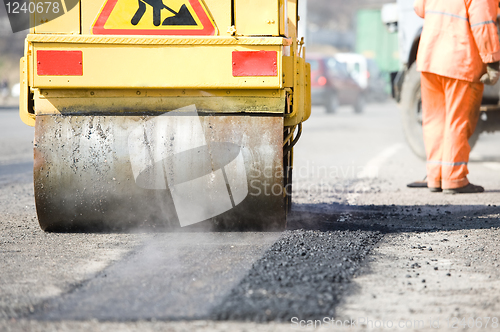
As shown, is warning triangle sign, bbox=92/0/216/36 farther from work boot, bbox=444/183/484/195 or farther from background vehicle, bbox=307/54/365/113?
background vehicle, bbox=307/54/365/113

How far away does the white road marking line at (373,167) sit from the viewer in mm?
5832

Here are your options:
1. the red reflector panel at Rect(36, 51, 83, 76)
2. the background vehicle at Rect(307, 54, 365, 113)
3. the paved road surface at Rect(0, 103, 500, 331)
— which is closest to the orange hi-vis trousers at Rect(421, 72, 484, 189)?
the paved road surface at Rect(0, 103, 500, 331)

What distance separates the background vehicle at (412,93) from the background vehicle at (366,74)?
13644 mm

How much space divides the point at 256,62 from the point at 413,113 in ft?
15.2

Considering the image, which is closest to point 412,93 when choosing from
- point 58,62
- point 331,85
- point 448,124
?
point 448,124

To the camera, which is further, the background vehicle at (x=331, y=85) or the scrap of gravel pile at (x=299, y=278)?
the background vehicle at (x=331, y=85)

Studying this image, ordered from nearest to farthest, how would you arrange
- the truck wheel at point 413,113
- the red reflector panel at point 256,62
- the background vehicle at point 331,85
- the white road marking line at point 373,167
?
the red reflector panel at point 256,62 → the white road marking line at point 373,167 → the truck wheel at point 413,113 → the background vehicle at point 331,85

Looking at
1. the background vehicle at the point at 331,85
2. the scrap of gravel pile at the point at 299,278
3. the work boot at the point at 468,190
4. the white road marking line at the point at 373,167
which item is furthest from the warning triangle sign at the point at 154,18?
the background vehicle at the point at 331,85

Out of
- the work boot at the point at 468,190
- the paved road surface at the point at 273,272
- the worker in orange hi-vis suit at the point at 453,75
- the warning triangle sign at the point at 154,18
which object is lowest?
the work boot at the point at 468,190

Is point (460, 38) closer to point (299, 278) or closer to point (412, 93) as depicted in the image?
point (412, 93)

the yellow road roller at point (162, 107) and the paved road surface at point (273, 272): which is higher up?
the yellow road roller at point (162, 107)

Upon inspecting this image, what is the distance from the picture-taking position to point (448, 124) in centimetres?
574

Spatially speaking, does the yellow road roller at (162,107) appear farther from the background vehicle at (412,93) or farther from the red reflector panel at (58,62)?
the background vehicle at (412,93)

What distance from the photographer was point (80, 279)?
303 centimetres
